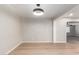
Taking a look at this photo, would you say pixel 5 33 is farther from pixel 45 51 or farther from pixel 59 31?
pixel 59 31

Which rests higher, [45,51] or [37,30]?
[37,30]

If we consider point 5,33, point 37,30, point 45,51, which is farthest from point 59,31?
point 5,33

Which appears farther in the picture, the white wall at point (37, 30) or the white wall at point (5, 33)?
the white wall at point (37, 30)

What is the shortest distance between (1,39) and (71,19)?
5140 mm

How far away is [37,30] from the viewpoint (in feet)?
22.9

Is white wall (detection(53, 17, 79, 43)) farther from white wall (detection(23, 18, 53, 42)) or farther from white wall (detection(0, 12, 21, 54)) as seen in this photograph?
white wall (detection(0, 12, 21, 54))

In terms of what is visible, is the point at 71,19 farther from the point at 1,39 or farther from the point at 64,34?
the point at 1,39

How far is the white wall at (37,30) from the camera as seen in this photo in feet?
22.8

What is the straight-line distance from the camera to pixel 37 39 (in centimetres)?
699

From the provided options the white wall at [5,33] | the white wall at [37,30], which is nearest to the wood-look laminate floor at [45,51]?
the white wall at [5,33]

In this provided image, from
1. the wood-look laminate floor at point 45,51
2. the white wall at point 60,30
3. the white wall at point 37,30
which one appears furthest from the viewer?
the white wall at point 37,30

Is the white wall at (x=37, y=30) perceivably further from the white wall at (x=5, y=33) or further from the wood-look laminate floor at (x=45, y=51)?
the white wall at (x=5, y=33)

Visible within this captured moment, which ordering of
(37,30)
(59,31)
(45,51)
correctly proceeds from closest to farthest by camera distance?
(45,51) → (59,31) → (37,30)

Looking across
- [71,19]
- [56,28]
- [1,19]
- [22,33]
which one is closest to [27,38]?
[22,33]
